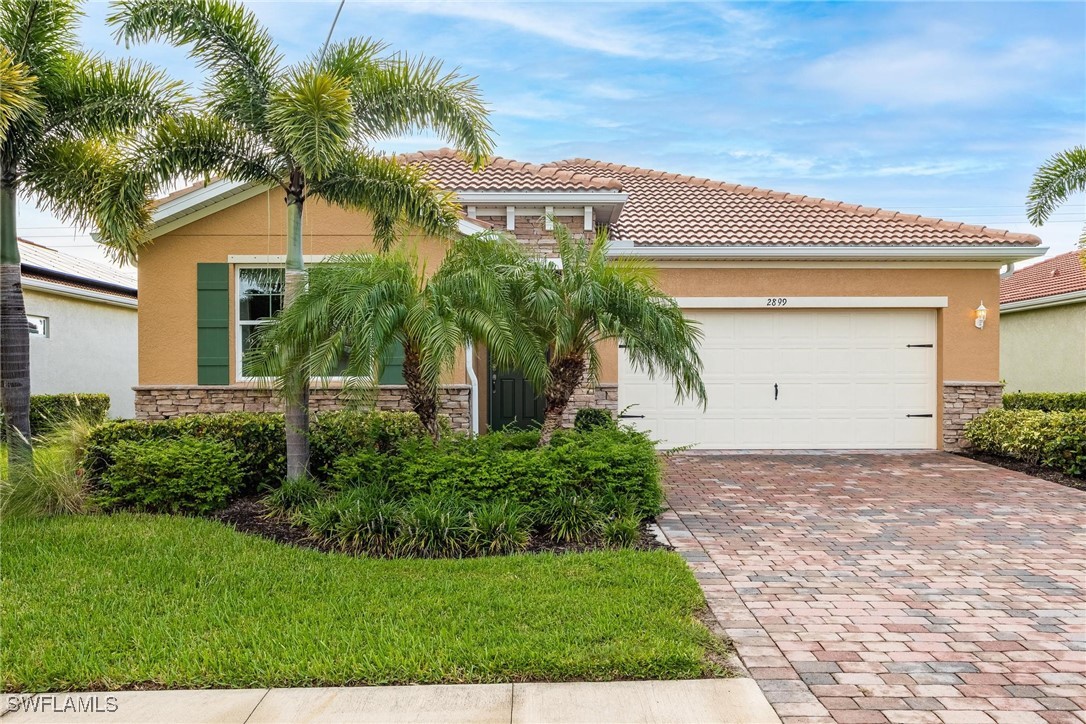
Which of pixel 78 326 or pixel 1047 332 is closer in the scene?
pixel 78 326

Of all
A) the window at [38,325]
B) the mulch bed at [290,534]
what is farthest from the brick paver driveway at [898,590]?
the window at [38,325]

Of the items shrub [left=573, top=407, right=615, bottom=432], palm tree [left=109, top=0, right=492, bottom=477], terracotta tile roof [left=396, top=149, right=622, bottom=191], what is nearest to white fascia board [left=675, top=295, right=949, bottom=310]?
terracotta tile roof [left=396, top=149, right=622, bottom=191]

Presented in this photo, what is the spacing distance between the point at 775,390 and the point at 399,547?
8315 millimetres

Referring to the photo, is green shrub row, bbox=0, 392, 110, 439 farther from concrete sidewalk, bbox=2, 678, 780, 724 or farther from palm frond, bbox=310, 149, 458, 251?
→ concrete sidewalk, bbox=2, 678, 780, 724

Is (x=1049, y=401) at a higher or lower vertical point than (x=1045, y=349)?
lower

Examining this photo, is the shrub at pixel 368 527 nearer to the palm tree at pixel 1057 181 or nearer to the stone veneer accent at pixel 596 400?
the stone veneer accent at pixel 596 400

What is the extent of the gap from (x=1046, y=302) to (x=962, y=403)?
7004mm

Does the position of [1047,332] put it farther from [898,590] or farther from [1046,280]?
[898,590]

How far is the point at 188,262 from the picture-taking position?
35.5 feet

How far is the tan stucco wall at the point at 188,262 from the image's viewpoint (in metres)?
10.8

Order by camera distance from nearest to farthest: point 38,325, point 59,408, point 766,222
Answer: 1. point 766,222
2. point 59,408
3. point 38,325

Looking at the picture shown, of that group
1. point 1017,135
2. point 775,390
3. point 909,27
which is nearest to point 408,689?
point 775,390

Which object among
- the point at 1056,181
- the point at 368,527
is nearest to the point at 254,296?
the point at 368,527

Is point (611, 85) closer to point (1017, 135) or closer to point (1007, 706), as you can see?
point (1017, 135)
